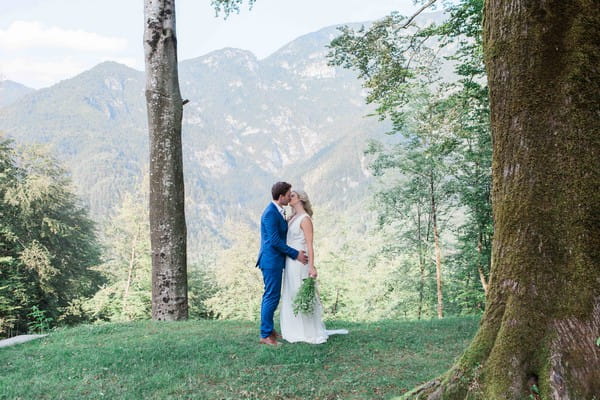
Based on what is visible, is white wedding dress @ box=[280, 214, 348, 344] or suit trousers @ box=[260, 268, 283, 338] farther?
white wedding dress @ box=[280, 214, 348, 344]

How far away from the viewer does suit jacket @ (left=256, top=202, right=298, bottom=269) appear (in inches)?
292

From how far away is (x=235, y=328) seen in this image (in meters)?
9.02

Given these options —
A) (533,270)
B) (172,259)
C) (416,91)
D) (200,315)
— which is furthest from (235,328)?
(200,315)

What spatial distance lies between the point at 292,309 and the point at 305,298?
0.42 metres

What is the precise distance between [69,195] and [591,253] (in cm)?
2987

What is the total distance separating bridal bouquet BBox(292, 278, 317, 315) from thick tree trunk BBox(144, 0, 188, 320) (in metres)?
3.70

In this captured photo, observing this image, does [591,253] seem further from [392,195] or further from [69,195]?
[69,195]

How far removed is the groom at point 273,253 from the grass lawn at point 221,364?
1.22ft

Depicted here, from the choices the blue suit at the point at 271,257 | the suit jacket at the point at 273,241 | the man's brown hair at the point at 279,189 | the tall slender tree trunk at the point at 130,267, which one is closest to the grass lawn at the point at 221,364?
the blue suit at the point at 271,257

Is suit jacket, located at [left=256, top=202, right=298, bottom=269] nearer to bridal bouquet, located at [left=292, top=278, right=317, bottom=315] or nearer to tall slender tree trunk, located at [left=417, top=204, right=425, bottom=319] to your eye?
bridal bouquet, located at [left=292, top=278, right=317, bottom=315]

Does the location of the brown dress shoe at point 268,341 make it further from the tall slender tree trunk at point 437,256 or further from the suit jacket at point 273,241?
the tall slender tree trunk at point 437,256

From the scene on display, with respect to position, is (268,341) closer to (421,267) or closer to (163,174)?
(163,174)

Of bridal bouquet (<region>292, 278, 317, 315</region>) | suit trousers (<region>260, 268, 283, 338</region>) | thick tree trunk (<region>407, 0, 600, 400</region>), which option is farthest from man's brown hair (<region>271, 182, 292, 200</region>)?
thick tree trunk (<region>407, 0, 600, 400</region>)

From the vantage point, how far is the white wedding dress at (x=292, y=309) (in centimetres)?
768
